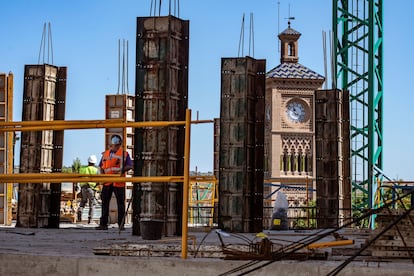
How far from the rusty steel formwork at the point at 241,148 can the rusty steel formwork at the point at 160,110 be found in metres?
2.11

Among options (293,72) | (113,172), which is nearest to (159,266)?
(113,172)

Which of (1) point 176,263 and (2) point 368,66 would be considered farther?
(2) point 368,66

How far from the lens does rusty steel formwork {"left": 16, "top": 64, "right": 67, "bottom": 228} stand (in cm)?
1512

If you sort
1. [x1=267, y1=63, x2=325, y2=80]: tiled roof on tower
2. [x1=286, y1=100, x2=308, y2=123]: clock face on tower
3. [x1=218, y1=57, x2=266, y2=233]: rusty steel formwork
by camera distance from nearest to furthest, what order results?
[x1=218, y1=57, x2=266, y2=233]: rusty steel formwork → [x1=286, y1=100, x2=308, y2=123]: clock face on tower → [x1=267, y1=63, x2=325, y2=80]: tiled roof on tower

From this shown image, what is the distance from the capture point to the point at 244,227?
13.9 m

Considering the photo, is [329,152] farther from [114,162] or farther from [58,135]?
[58,135]

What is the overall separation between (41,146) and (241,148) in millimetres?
4276

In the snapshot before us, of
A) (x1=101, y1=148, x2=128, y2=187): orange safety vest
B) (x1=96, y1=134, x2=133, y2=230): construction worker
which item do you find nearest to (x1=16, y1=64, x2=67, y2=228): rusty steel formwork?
(x1=96, y1=134, x2=133, y2=230): construction worker

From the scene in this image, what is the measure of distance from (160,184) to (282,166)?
78789mm

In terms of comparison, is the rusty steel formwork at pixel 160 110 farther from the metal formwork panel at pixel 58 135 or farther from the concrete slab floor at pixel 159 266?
the concrete slab floor at pixel 159 266

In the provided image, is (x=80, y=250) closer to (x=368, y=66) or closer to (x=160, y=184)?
(x=160, y=184)

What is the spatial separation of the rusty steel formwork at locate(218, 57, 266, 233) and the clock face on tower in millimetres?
76586

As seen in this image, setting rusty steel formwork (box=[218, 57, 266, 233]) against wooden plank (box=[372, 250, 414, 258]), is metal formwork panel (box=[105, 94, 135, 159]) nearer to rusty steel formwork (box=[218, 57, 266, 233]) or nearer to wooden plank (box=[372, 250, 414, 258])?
rusty steel formwork (box=[218, 57, 266, 233])

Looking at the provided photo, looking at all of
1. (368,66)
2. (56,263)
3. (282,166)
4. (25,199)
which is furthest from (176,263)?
(282,166)
